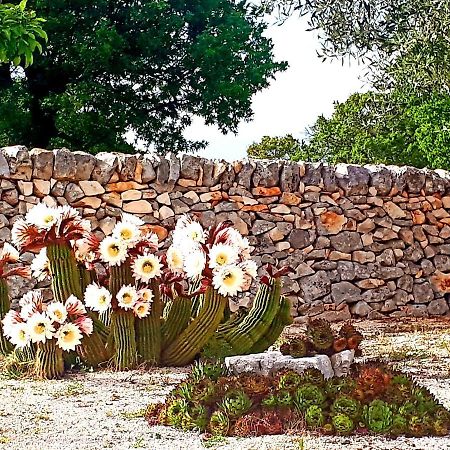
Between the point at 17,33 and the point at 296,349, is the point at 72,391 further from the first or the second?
the point at 17,33

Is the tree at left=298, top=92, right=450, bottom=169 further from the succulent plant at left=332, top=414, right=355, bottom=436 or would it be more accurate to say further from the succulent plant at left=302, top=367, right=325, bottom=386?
the succulent plant at left=332, top=414, right=355, bottom=436

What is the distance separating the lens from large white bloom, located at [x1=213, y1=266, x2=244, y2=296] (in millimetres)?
5551

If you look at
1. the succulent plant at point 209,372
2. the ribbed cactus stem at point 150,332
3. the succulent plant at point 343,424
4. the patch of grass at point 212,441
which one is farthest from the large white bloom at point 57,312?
the succulent plant at point 343,424

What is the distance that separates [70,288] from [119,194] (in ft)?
8.35

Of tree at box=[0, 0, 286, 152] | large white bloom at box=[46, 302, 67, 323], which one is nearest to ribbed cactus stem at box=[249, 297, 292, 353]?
large white bloom at box=[46, 302, 67, 323]

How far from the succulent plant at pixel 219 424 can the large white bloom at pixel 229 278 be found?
5.50 ft

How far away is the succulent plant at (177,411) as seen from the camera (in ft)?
13.3

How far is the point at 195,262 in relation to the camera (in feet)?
A: 18.6

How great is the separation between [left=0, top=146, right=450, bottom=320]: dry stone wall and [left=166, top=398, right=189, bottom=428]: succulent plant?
3.72 m

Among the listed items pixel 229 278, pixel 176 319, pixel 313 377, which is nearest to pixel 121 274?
pixel 176 319

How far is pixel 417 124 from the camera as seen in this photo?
10.8 metres

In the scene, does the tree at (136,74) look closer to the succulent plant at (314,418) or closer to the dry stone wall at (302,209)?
the dry stone wall at (302,209)

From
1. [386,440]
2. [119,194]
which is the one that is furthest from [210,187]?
[386,440]

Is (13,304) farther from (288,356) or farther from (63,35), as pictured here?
(63,35)
